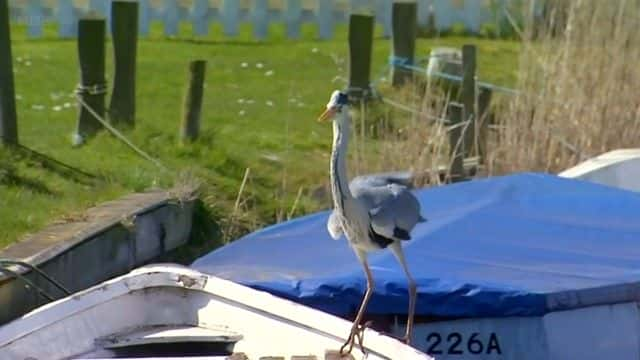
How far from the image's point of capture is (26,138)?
435 inches

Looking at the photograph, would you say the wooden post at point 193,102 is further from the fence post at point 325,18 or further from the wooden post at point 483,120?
the fence post at point 325,18

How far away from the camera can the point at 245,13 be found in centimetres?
1648

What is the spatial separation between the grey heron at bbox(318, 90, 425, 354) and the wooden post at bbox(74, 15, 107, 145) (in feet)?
17.2

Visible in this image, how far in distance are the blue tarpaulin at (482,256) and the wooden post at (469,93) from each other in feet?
8.34

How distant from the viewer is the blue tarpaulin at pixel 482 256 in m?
6.55

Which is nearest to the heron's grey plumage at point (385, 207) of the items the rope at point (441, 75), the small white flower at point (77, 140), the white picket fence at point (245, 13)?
the small white flower at point (77, 140)

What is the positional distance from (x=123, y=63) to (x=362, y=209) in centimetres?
574

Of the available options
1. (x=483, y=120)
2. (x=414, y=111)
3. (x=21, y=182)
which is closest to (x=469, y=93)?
(x=483, y=120)

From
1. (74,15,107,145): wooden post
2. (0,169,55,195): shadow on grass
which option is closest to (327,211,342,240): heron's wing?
(0,169,55,195): shadow on grass

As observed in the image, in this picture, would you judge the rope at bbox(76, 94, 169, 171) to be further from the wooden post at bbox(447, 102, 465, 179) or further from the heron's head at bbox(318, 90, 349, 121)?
the heron's head at bbox(318, 90, 349, 121)

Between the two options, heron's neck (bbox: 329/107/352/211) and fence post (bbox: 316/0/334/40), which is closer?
heron's neck (bbox: 329/107/352/211)

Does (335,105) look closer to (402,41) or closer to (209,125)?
(209,125)

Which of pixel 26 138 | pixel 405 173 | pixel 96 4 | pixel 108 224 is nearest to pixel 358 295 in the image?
pixel 108 224

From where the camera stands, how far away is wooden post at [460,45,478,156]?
1117cm
